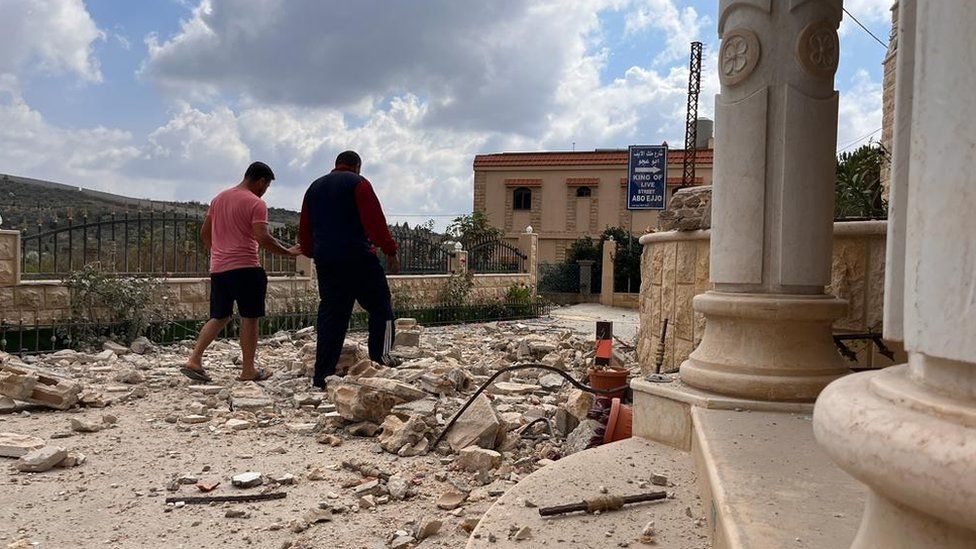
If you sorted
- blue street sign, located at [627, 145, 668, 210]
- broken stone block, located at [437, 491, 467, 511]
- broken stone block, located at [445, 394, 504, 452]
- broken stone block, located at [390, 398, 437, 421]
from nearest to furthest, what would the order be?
broken stone block, located at [437, 491, 467, 511]
broken stone block, located at [445, 394, 504, 452]
broken stone block, located at [390, 398, 437, 421]
blue street sign, located at [627, 145, 668, 210]

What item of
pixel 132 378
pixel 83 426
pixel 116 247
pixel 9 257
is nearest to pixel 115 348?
pixel 9 257

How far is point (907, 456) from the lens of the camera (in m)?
1.02

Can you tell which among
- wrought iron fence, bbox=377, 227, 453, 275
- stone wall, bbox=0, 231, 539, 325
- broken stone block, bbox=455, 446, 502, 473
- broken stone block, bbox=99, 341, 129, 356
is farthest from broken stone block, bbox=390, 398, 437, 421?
wrought iron fence, bbox=377, 227, 453, 275

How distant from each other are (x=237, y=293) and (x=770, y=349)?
4060 mm

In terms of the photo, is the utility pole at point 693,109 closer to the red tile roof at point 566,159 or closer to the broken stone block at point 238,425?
the red tile roof at point 566,159

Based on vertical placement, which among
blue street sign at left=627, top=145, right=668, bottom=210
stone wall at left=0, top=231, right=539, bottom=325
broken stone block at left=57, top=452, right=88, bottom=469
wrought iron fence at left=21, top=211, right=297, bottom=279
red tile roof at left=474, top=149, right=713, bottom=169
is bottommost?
broken stone block at left=57, top=452, right=88, bottom=469

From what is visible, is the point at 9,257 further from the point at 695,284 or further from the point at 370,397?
the point at 695,284

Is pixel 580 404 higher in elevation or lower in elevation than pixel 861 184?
lower

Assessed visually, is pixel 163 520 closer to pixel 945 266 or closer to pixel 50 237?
pixel 945 266

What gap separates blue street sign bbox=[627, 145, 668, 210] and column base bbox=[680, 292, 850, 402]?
16619 mm

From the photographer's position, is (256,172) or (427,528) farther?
(256,172)

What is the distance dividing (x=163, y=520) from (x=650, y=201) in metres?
17.8

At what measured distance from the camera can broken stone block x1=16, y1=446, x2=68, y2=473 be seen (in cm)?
355

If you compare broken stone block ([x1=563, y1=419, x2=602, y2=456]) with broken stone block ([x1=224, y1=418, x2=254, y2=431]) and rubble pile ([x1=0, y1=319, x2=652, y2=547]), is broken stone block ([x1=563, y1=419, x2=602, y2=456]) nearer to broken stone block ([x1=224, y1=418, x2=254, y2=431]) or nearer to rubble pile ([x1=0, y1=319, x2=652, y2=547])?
rubble pile ([x1=0, y1=319, x2=652, y2=547])
